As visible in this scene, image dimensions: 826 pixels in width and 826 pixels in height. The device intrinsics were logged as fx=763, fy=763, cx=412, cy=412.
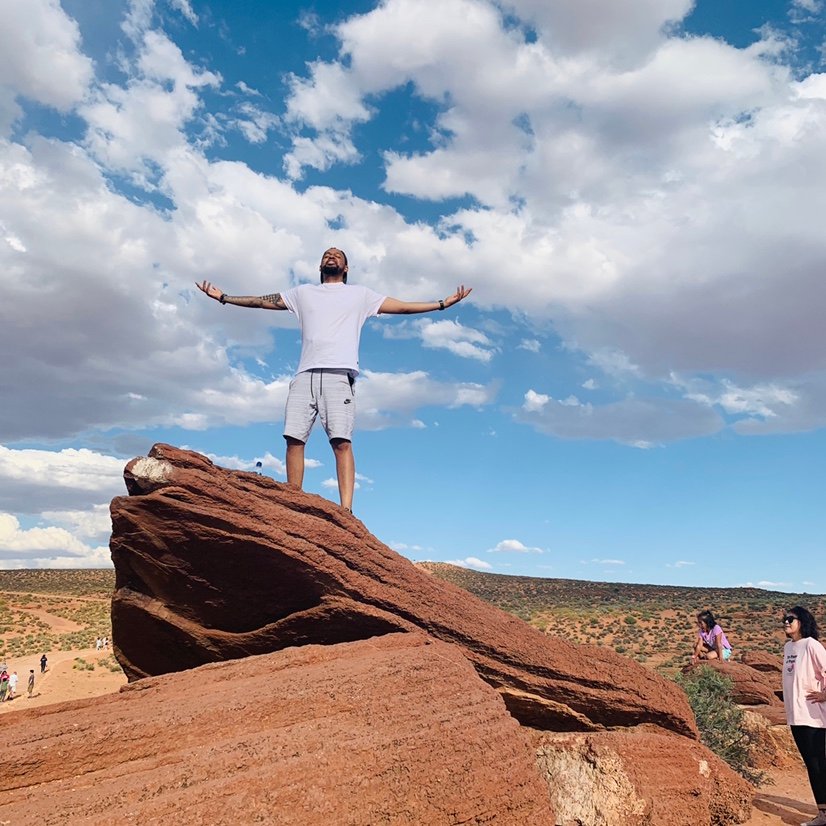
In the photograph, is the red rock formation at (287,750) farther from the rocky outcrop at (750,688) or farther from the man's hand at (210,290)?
the rocky outcrop at (750,688)

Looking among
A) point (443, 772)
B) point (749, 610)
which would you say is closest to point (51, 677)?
point (443, 772)

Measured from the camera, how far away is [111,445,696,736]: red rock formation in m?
7.11

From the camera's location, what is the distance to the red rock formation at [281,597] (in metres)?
7.11

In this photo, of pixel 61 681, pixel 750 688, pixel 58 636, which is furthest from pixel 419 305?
pixel 58 636

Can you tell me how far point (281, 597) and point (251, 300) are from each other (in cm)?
335

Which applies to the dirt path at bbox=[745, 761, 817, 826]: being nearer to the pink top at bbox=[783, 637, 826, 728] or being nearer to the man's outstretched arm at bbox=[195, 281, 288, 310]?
the pink top at bbox=[783, 637, 826, 728]

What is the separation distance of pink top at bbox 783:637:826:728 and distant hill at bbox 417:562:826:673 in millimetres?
18481

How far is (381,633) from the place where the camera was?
766cm

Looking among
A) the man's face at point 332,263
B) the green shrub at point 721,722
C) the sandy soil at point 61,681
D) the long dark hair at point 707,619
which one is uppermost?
the man's face at point 332,263

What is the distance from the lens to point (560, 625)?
Answer: 4572 centimetres

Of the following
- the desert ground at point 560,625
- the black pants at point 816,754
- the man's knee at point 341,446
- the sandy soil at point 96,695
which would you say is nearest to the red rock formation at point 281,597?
the man's knee at point 341,446

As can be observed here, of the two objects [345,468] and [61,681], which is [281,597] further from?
[61,681]

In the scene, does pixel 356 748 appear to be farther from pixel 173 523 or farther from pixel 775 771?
pixel 775 771

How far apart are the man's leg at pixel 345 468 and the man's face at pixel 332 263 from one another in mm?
1988
